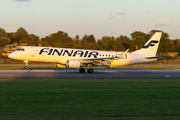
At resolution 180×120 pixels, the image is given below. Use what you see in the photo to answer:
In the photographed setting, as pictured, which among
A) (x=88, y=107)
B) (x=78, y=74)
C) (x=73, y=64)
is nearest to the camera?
(x=88, y=107)

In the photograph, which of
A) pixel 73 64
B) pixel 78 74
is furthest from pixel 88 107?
pixel 73 64

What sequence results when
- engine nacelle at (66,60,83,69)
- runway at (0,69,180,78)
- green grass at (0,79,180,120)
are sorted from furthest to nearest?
engine nacelle at (66,60,83,69) → runway at (0,69,180,78) → green grass at (0,79,180,120)

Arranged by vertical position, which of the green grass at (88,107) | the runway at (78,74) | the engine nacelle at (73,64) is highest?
the engine nacelle at (73,64)

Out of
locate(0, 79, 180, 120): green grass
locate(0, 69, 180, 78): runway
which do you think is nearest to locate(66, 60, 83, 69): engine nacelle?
locate(0, 69, 180, 78): runway

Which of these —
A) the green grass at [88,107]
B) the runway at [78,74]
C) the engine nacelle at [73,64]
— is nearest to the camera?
the green grass at [88,107]

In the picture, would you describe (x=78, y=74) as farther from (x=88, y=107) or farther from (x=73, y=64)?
(x=88, y=107)

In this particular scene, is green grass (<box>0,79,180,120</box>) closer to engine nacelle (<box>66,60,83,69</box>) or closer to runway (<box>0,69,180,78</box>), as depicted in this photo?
runway (<box>0,69,180,78</box>)

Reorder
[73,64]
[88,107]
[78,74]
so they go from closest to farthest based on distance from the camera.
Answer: [88,107] < [78,74] < [73,64]

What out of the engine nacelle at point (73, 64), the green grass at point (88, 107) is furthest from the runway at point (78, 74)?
the green grass at point (88, 107)

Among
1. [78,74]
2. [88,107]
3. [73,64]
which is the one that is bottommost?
[88,107]

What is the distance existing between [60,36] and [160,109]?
151 m

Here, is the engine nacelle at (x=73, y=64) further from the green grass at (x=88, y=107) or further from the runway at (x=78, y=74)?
the green grass at (x=88, y=107)

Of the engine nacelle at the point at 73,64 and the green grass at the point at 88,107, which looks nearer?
the green grass at the point at 88,107

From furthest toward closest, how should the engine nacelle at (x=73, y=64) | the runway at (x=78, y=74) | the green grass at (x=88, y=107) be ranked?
the engine nacelle at (x=73, y=64) < the runway at (x=78, y=74) < the green grass at (x=88, y=107)
